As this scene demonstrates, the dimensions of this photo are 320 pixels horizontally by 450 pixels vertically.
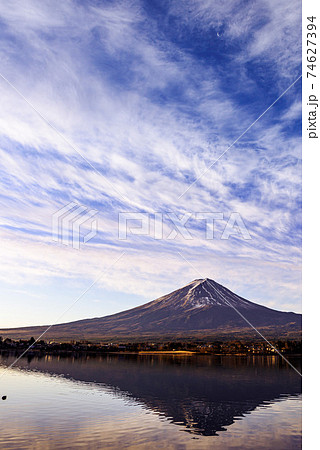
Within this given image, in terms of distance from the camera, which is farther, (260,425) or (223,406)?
(223,406)
